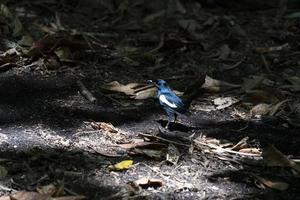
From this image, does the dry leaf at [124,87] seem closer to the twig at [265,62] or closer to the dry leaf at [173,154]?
the dry leaf at [173,154]

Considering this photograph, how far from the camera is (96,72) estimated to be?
198 inches

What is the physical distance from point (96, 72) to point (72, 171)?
169 centimetres

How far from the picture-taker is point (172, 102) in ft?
13.9

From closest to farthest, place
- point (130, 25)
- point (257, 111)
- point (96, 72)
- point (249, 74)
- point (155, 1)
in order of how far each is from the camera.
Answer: point (257, 111) → point (96, 72) → point (249, 74) → point (130, 25) → point (155, 1)

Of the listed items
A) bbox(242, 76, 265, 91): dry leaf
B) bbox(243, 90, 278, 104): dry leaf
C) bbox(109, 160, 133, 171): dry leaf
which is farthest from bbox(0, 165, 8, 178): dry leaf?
bbox(242, 76, 265, 91): dry leaf

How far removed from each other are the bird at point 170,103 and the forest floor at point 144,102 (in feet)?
0.31

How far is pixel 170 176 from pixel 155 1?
3.77 m

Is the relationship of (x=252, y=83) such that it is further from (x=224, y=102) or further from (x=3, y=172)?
(x=3, y=172)

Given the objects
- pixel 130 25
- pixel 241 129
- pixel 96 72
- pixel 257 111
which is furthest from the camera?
pixel 130 25

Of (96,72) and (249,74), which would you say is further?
(249,74)

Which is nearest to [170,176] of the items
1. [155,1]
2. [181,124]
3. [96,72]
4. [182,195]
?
[182,195]

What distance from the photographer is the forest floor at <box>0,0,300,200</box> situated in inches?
137

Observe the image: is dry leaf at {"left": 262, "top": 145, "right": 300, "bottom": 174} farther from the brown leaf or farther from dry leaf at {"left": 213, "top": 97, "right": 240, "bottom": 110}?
the brown leaf

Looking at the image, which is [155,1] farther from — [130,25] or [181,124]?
[181,124]
